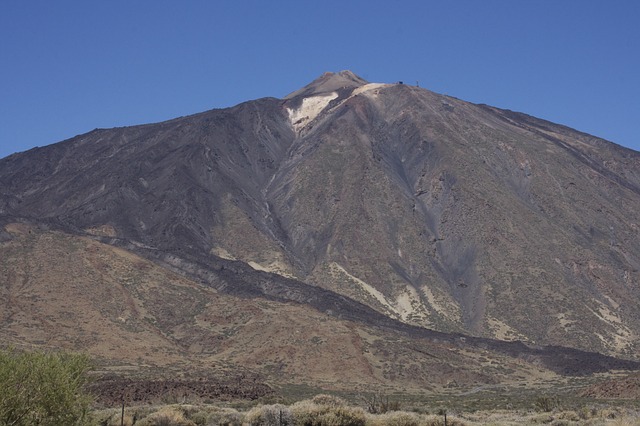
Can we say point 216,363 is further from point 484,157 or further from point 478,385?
point 484,157

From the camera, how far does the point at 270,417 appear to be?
3023 cm

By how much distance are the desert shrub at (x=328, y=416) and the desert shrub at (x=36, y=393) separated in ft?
29.6

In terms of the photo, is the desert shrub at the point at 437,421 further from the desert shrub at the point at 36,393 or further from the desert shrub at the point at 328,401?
the desert shrub at the point at 36,393

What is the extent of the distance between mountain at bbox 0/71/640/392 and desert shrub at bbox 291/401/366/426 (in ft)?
168

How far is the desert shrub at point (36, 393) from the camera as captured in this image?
21.0m

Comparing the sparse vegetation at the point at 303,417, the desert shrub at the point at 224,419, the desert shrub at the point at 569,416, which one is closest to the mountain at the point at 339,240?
the desert shrub at the point at 569,416

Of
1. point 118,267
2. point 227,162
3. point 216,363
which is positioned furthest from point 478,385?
point 227,162

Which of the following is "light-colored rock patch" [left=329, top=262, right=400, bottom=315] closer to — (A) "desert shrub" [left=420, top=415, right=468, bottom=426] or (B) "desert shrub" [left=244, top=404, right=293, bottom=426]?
(A) "desert shrub" [left=420, top=415, right=468, bottom=426]

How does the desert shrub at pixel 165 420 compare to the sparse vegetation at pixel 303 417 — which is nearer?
the sparse vegetation at pixel 303 417

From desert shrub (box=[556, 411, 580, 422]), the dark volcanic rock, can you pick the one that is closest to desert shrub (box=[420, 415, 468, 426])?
desert shrub (box=[556, 411, 580, 422])

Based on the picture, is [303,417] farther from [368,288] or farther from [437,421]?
[368,288]

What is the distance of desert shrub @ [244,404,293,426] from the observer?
97.0ft

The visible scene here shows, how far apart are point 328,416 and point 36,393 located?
11434mm

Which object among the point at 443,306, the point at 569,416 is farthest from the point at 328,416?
the point at 443,306
